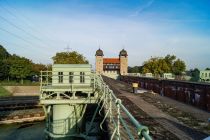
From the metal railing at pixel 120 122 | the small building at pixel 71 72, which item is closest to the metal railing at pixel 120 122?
the metal railing at pixel 120 122

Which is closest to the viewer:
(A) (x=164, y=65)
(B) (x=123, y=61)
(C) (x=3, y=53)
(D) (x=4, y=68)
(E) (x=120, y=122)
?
(E) (x=120, y=122)

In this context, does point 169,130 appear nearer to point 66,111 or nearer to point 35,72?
point 66,111

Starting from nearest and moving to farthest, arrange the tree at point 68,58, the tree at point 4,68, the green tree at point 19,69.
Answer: the tree at point 68,58, the green tree at point 19,69, the tree at point 4,68

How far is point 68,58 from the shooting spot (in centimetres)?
6506

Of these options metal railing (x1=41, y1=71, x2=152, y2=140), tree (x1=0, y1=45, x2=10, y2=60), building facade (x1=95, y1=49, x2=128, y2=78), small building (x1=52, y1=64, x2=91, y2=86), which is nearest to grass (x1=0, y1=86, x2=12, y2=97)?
tree (x1=0, y1=45, x2=10, y2=60)

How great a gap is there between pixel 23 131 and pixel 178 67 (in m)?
57.1

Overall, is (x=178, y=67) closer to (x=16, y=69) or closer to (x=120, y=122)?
(x=16, y=69)

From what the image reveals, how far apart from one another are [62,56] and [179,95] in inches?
1853

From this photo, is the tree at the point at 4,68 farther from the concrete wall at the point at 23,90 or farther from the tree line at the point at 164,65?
the tree line at the point at 164,65

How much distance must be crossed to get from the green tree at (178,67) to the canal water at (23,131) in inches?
2028

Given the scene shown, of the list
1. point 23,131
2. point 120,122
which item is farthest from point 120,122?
point 23,131

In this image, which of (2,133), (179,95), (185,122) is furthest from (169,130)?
(2,133)

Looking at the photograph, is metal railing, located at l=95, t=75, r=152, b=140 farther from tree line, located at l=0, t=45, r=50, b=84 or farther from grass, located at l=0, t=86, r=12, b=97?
tree line, located at l=0, t=45, r=50, b=84

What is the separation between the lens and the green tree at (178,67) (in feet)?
249
